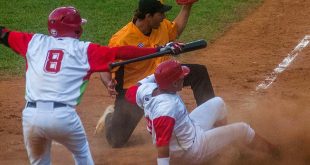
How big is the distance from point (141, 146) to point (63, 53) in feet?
8.11

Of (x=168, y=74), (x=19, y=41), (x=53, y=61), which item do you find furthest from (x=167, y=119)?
(x=19, y=41)

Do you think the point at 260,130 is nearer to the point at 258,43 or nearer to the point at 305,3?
the point at 258,43

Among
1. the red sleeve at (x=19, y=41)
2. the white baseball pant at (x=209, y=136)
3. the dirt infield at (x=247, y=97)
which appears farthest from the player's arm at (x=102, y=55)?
the dirt infield at (x=247, y=97)

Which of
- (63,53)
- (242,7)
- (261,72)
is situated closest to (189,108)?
(261,72)

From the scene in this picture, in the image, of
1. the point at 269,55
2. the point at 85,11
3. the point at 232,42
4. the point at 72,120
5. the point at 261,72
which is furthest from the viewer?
the point at 85,11

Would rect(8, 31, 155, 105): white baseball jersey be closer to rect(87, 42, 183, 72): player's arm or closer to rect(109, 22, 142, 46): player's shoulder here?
rect(87, 42, 183, 72): player's arm

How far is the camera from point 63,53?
693 cm

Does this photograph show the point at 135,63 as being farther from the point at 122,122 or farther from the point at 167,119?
the point at 167,119

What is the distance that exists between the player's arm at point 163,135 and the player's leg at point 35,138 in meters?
1.02

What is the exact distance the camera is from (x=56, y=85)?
682cm

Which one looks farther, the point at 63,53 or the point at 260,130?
the point at 260,130

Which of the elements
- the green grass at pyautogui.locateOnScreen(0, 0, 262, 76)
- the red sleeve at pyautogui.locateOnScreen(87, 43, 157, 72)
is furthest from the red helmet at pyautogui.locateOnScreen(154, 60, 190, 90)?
the green grass at pyautogui.locateOnScreen(0, 0, 262, 76)

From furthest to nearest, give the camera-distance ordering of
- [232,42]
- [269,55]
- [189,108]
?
[232,42] → [269,55] → [189,108]

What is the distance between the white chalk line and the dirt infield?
0.26 ft
